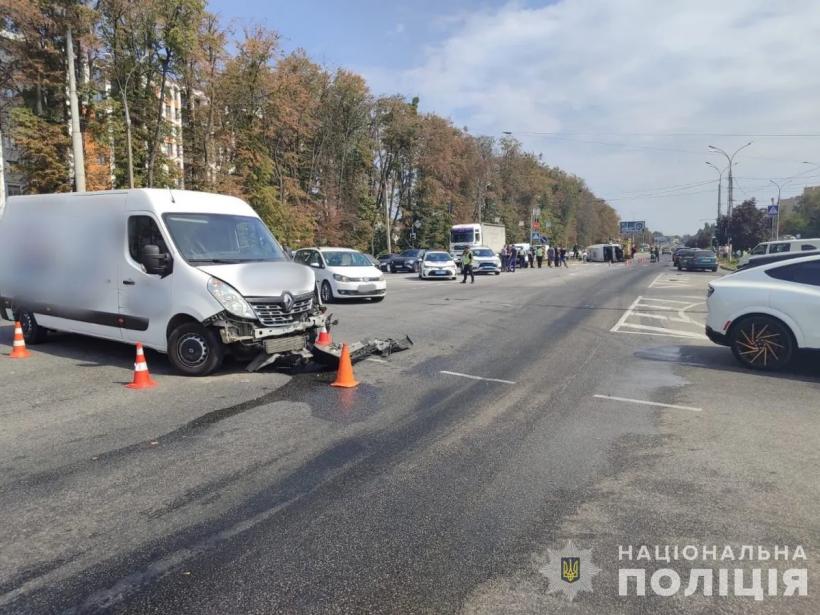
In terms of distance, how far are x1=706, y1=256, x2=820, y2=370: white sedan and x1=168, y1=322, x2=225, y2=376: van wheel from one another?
7089 mm

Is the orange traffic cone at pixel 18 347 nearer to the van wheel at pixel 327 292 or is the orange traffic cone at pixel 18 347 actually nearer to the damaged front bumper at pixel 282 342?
the damaged front bumper at pixel 282 342

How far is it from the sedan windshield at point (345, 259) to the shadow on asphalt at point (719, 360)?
10578 mm

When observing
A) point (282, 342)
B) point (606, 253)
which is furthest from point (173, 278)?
point (606, 253)

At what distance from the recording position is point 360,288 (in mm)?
18047

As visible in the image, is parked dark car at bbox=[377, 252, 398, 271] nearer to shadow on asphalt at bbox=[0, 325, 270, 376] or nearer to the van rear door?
shadow on asphalt at bbox=[0, 325, 270, 376]

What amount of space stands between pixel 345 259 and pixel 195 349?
11.6 m

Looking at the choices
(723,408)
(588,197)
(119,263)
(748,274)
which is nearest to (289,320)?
(119,263)

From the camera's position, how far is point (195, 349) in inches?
306

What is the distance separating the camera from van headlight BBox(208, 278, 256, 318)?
7.49m

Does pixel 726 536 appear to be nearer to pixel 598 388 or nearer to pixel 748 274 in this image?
pixel 598 388

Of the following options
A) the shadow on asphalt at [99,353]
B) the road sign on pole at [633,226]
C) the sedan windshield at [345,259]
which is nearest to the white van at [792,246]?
the sedan windshield at [345,259]

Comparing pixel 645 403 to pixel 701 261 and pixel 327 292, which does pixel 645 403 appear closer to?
pixel 327 292

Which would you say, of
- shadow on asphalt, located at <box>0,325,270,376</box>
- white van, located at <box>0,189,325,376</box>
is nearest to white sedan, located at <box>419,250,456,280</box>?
shadow on asphalt, located at <box>0,325,270,376</box>

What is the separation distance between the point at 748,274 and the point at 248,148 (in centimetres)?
3540
